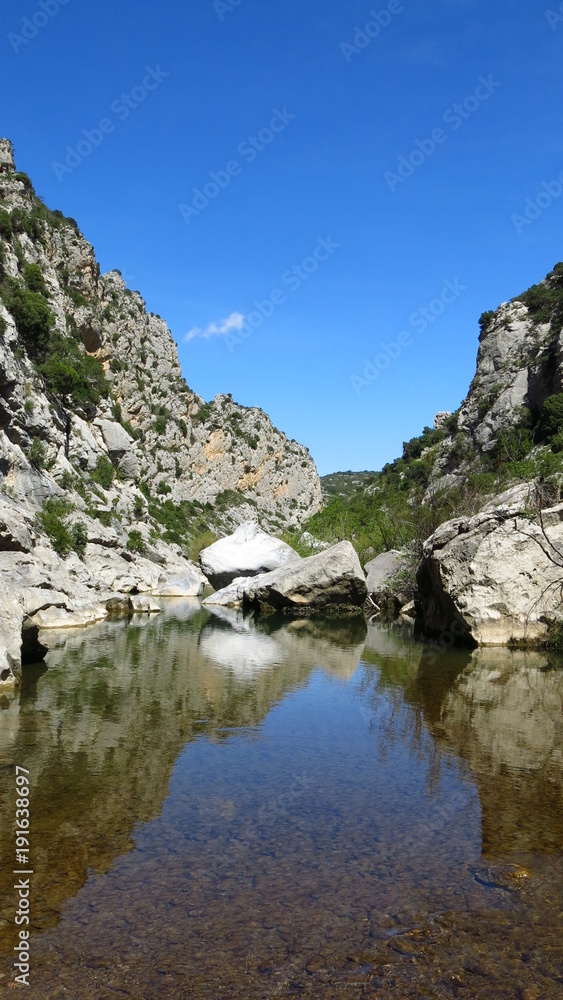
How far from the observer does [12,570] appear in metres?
21.0

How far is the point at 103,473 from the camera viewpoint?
59688 millimetres

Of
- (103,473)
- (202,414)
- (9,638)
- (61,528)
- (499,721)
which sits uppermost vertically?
(202,414)

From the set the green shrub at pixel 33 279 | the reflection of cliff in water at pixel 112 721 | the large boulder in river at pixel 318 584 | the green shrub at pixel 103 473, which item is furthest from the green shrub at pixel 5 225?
the reflection of cliff in water at pixel 112 721

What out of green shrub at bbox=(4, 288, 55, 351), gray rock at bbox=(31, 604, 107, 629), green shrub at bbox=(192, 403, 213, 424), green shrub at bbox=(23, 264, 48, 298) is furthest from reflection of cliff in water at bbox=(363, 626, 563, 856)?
green shrub at bbox=(192, 403, 213, 424)

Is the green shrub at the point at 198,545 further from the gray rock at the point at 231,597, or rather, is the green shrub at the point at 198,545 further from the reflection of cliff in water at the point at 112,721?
the reflection of cliff in water at the point at 112,721

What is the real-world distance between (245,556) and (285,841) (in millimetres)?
40005

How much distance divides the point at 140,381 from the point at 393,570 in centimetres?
6878

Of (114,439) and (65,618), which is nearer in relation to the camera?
(65,618)

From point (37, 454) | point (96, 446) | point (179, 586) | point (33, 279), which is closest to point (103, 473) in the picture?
point (96, 446)

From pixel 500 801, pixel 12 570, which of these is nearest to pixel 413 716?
pixel 500 801

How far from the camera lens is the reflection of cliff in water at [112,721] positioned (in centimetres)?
700

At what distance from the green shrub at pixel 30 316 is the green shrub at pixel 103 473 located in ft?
36.6

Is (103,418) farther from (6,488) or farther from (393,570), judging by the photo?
(393,570)

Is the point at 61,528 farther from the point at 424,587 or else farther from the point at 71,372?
the point at 71,372
